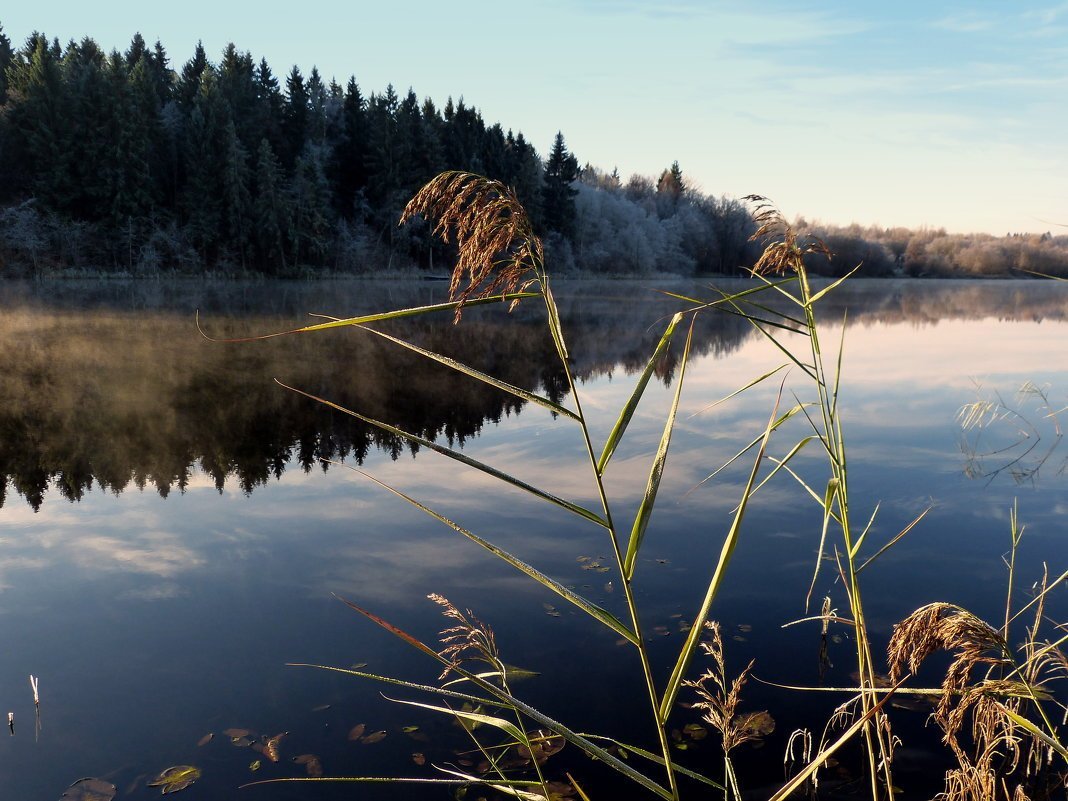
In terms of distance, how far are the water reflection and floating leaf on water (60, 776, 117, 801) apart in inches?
61.5

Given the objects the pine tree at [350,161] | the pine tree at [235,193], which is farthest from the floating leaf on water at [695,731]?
the pine tree at [350,161]

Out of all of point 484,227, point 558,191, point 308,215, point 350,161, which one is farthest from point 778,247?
point 558,191

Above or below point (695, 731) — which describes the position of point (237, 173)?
above

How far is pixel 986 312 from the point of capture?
94.2ft

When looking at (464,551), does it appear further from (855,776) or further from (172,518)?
(855,776)

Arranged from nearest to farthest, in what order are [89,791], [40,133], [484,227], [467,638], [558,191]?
[484,227] → [89,791] → [467,638] → [40,133] → [558,191]

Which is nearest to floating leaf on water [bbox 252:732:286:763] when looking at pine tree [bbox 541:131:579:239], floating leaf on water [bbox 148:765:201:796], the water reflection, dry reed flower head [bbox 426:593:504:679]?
floating leaf on water [bbox 148:765:201:796]

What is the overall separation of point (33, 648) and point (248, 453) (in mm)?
4427

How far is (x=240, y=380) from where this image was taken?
43.2ft

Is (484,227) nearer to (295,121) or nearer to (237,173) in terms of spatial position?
(237,173)

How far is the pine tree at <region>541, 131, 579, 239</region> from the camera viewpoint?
60188 millimetres

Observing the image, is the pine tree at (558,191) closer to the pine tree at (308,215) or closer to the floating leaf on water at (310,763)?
the pine tree at (308,215)

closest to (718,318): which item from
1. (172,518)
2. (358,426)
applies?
(358,426)

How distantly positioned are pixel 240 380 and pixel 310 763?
10.7 meters
